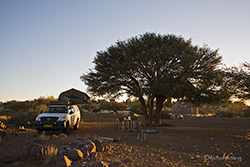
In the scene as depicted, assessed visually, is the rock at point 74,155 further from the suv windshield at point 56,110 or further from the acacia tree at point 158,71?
the acacia tree at point 158,71

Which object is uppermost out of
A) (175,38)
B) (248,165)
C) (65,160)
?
(175,38)

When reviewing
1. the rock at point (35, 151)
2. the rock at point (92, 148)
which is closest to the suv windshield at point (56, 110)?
the rock at point (92, 148)

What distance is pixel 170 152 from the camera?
9.52m

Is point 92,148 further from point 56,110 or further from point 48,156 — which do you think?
point 56,110

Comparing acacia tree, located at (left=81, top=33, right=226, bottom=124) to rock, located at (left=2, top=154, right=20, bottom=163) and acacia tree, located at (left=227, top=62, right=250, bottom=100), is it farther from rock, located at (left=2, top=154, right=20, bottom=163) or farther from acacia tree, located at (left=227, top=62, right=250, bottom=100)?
rock, located at (left=2, top=154, right=20, bottom=163)

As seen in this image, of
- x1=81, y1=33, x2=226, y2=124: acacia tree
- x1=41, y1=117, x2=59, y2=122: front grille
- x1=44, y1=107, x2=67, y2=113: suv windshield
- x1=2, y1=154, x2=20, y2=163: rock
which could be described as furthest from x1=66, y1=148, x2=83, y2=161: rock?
x1=81, y1=33, x2=226, y2=124: acacia tree

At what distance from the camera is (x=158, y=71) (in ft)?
61.0

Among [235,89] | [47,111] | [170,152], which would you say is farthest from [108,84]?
[170,152]

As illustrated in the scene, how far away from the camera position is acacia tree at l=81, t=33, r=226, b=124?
17.9 metres

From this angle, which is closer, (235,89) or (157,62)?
(235,89)

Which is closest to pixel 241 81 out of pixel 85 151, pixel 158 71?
pixel 158 71

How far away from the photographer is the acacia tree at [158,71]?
17859mm

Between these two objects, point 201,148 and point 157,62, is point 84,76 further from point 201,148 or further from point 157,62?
point 201,148

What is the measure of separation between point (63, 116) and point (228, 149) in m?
9.84
